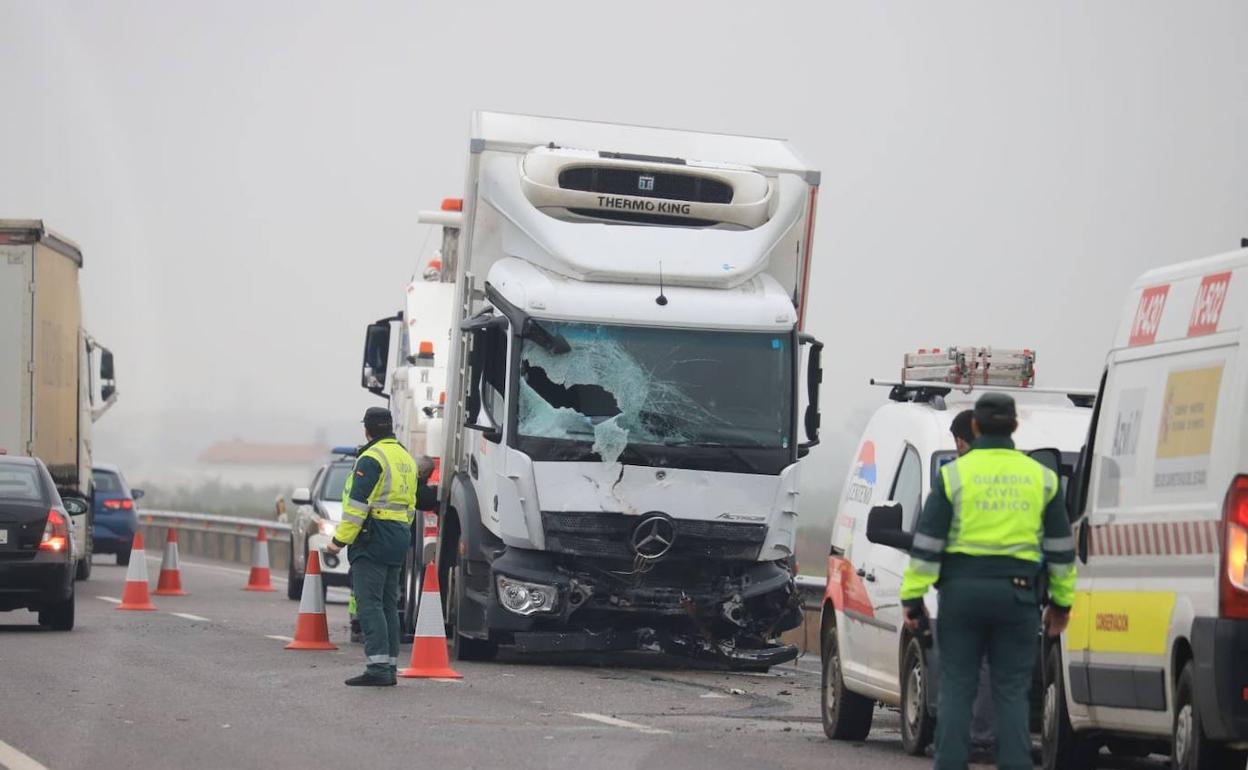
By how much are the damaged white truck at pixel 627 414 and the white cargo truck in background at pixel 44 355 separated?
8.85 meters

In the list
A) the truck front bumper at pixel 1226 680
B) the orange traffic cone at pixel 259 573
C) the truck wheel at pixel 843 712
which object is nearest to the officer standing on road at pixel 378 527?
the truck wheel at pixel 843 712

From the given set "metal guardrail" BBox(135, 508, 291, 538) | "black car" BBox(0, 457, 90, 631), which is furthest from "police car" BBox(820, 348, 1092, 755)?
"metal guardrail" BBox(135, 508, 291, 538)

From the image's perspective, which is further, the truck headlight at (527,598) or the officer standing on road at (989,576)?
the truck headlight at (527,598)

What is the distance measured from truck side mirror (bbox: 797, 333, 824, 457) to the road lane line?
746cm

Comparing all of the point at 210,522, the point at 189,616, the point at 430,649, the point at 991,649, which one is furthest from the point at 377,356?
the point at 210,522

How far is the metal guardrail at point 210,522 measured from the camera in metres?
39.9

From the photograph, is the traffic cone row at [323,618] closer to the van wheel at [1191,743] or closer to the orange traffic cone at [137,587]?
the orange traffic cone at [137,587]

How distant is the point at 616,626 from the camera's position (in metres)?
16.7

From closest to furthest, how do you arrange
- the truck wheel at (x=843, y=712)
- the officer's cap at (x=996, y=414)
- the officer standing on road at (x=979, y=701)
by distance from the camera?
the officer's cap at (x=996, y=414) → the officer standing on road at (x=979, y=701) → the truck wheel at (x=843, y=712)

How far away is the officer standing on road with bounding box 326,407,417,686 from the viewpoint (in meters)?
15.0

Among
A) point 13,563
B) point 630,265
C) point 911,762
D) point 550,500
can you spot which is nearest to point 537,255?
point 630,265

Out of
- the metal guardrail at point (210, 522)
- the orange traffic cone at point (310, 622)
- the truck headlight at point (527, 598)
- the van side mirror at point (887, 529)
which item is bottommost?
the metal guardrail at point (210, 522)

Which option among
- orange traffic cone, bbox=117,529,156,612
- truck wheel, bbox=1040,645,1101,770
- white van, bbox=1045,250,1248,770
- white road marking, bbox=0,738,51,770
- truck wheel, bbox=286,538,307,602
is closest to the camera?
white van, bbox=1045,250,1248,770

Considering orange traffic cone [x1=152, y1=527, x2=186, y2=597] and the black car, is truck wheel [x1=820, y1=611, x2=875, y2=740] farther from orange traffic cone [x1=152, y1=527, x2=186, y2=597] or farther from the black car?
orange traffic cone [x1=152, y1=527, x2=186, y2=597]
